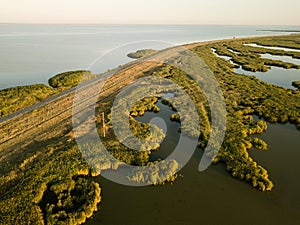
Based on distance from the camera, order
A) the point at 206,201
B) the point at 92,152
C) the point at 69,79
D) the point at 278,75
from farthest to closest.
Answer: the point at 278,75
the point at 69,79
the point at 92,152
the point at 206,201

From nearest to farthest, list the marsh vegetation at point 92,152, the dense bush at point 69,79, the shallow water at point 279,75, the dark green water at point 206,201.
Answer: the dark green water at point 206,201
the marsh vegetation at point 92,152
the dense bush at point 69,79
the shallow water at point 279,75

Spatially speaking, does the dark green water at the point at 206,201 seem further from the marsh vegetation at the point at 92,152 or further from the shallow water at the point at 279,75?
the shallow water at the point at 279,75

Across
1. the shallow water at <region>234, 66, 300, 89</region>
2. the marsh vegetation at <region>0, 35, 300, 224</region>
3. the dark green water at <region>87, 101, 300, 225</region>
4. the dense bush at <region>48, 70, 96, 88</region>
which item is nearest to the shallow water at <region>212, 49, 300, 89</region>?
the shallow water at <region>234, 66, 300, 89</region>

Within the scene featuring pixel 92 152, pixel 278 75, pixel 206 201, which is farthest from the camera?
pixel 278 75

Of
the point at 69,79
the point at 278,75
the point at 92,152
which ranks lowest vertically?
the point at 69,79

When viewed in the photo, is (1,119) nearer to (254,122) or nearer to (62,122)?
(62,122)

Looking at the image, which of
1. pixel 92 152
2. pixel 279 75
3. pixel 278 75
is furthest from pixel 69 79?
pixel 279 75

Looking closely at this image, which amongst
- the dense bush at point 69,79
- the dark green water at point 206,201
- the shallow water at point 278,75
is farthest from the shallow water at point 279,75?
the dense bush at point 69,79

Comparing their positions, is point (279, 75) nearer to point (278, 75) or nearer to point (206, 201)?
point (278, 75)
